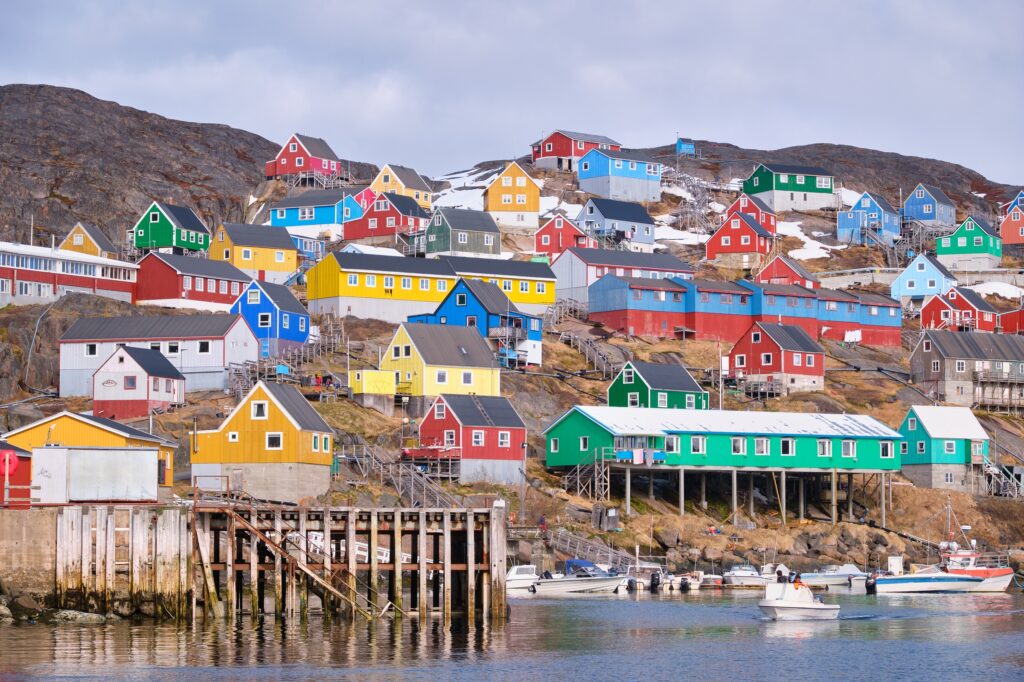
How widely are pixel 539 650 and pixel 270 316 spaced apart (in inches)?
2073

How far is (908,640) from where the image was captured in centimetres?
6284

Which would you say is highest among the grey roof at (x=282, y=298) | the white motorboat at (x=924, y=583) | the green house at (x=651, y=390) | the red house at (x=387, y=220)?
the red house at (x=387, y=220)

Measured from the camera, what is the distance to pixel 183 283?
119 metres

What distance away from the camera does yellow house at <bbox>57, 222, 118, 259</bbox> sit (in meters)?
131

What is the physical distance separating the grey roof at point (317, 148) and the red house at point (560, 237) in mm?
32924

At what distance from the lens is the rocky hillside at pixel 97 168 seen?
156 meters

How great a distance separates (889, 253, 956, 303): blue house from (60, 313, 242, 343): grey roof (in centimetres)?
6808

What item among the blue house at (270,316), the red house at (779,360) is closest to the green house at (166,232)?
the blue house at (270,316)

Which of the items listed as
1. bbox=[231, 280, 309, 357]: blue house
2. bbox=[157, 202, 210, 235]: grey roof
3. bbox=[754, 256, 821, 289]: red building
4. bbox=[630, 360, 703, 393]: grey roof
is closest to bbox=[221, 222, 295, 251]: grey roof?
bbox=[157, 202, 210, 235]: grey roof

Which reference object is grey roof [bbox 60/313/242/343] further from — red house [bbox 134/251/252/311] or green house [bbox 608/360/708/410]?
green house [bbox 608/360/708/410]

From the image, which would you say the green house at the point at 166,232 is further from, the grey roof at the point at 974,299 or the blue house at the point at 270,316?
the grey roof at the point at 974,299

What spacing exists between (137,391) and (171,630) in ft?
127

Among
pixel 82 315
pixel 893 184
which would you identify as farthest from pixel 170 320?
pixel 893 184

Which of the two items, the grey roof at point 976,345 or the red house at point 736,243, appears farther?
the red house at point 736,243
